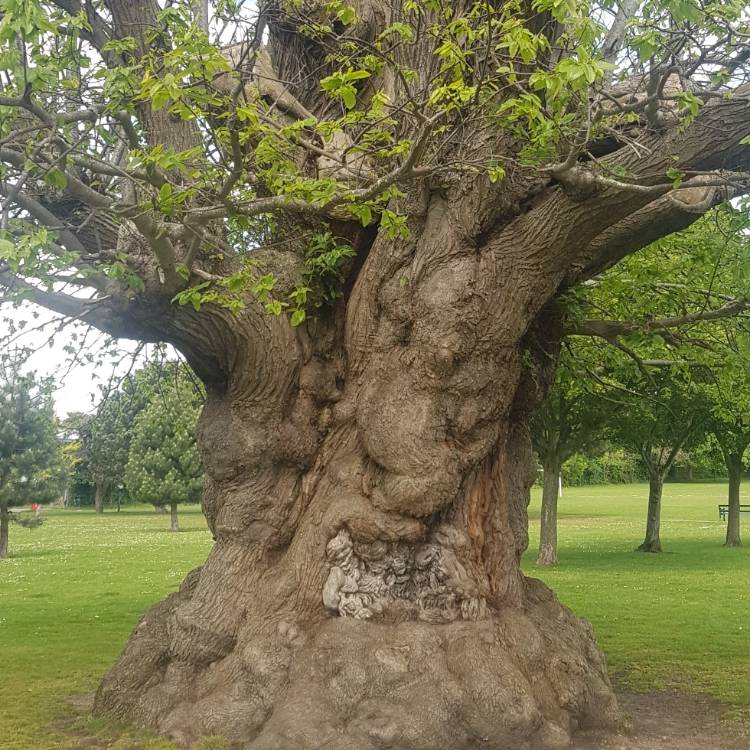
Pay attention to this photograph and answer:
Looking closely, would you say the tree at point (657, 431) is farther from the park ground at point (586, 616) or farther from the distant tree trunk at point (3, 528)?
the distant tree trunk at point (3, 528)

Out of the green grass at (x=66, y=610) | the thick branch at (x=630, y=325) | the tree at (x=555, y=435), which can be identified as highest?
the thick branch at (x=630, y=325)

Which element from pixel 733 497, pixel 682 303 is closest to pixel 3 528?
pixel 733 497

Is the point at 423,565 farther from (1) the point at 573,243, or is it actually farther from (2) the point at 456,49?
(2) the point at 456,49

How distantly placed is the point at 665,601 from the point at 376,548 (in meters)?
10.8

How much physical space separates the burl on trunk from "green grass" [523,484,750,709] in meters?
2.57

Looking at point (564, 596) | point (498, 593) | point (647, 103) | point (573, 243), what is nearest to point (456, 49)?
point (647, 103)

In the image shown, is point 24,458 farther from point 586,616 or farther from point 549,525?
point 586,616

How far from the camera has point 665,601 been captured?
16.5 m

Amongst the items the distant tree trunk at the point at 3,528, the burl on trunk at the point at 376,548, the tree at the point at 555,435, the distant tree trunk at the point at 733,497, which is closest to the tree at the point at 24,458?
the distant tree trunk at the point at 3,528

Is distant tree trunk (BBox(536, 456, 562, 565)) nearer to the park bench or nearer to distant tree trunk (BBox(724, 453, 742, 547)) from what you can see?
distant tree trunk (BBox(724, 453, 742, 547))

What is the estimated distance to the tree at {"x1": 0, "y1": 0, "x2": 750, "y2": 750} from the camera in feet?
21.9

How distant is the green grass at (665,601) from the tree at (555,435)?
0.96 meters

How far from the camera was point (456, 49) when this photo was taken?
238 inches

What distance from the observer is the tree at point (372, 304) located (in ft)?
21.9
